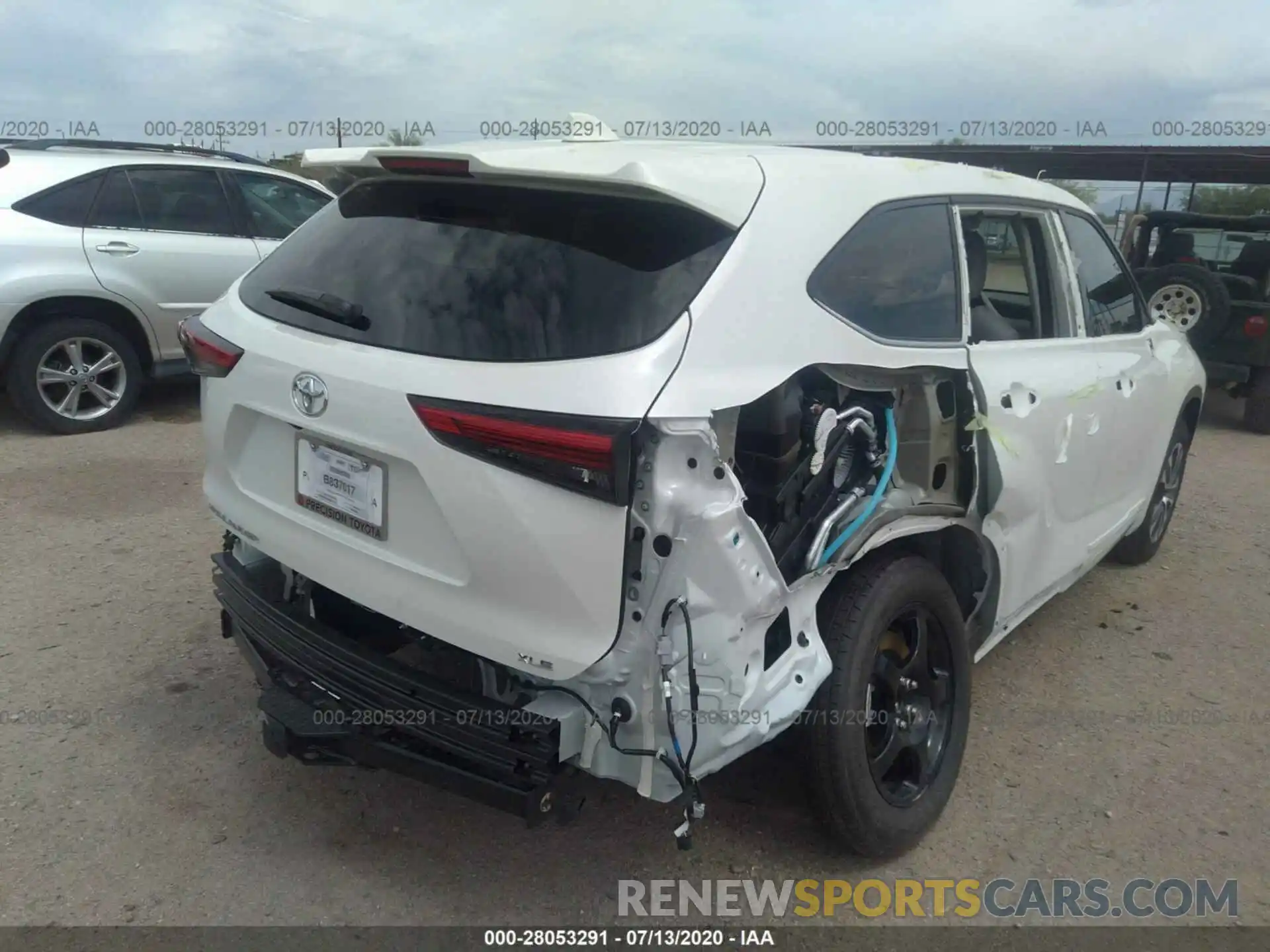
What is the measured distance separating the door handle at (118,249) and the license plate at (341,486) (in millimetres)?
4894

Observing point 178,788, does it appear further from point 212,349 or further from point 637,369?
point 637,369

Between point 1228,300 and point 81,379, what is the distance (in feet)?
27.8

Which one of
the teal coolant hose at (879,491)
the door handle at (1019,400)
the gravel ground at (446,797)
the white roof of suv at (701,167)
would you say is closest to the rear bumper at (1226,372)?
the gravel ground at (446,797)

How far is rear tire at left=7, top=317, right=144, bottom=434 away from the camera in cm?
626

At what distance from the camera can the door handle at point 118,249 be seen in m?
6.45

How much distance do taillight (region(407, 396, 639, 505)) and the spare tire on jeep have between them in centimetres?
752

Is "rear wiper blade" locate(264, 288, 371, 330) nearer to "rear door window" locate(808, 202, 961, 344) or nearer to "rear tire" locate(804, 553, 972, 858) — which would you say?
"rear door window" locate(808, 202, 961, 344)

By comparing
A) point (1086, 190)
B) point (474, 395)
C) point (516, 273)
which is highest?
point (1086, 190)

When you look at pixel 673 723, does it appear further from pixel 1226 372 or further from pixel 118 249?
pixel 1226 372

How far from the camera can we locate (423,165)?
2508mm

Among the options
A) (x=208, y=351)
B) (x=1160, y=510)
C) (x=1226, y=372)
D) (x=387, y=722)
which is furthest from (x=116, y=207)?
(x=1226, y=372)

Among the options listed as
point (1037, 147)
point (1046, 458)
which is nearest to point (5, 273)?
point (1046, 458)

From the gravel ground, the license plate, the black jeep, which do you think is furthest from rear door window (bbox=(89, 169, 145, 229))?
the black jeep

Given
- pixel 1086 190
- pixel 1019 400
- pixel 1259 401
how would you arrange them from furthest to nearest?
pixel 1086 190 → pixel 1259 401 → pixel 1019 400
